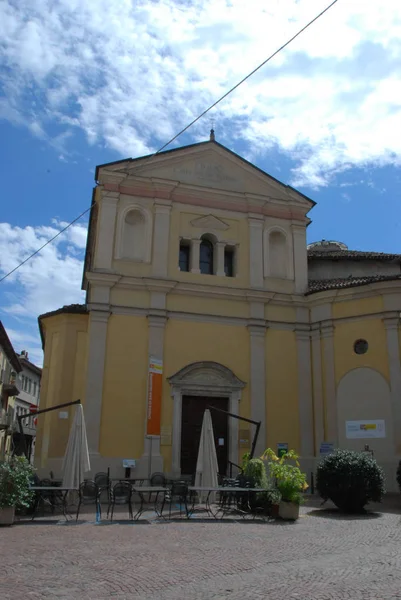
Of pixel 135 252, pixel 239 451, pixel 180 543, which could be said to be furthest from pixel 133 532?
pixel 135 252

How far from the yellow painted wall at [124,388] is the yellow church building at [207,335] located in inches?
1.3

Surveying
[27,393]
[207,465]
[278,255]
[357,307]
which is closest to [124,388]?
[207,465]

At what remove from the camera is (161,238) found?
62.8ft

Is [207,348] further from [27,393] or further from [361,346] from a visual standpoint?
[27,393]

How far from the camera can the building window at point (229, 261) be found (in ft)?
66.5

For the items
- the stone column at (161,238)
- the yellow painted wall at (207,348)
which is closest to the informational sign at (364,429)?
the yellow painted wall at (207,348)

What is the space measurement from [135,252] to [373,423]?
967cm

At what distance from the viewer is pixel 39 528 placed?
10367 millimetres

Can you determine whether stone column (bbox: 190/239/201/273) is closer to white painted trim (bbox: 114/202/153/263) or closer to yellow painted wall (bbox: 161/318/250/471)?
white painted trim (bbox: 114/202/153/263)

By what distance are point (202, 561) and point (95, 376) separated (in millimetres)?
9978

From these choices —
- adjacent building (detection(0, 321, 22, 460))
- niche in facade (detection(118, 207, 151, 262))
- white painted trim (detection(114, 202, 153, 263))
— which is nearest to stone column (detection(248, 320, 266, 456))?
white painted trim (detection(114, 202, 153, 263))

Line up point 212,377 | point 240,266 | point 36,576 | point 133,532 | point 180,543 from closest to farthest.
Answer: point 36,576, point 180,543, point 133,532, point 212,377, point 240,266

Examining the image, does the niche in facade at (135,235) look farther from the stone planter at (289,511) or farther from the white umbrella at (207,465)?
the stone planter at (289,511)

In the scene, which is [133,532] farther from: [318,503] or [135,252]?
[135,252]
